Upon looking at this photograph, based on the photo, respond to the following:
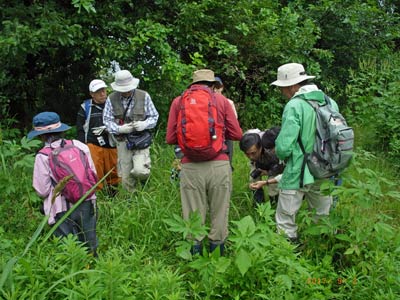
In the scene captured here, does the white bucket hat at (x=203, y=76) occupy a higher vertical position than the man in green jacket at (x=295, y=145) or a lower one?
higher

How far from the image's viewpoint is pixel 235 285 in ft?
10.9

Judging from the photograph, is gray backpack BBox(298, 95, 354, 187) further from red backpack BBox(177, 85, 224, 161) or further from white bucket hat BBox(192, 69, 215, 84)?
white bucket hat BBox(192, 69, 215, 84)

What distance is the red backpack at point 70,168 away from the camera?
3.47 m

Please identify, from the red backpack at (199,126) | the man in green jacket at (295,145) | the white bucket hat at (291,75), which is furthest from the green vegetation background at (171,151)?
the white bucket hat at (291,75)

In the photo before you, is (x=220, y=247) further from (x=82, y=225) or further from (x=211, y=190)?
(x=82, y=225)

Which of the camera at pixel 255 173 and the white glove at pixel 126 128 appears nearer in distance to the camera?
the camera at pixel 255 173

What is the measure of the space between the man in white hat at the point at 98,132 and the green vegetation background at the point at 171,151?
470mm

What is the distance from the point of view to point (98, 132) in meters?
5.41

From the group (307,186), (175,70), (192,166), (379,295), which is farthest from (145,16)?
(379,295)

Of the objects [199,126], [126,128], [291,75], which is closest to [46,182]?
[199,126]

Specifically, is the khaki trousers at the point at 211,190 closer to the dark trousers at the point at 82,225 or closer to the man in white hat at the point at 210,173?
the man in white hat at the point at 210,173

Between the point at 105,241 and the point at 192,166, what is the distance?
115 centimetres

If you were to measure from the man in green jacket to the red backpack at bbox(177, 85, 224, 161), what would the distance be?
54 centimetres

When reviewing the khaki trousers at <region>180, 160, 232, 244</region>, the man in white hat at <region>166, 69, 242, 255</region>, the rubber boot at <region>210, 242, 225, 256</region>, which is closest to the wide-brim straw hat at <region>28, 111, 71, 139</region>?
the man in white hat at <region>166, 69, 242, 255</region>
